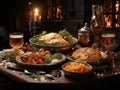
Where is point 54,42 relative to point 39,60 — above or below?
above

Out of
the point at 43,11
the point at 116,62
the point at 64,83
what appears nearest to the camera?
the point at 64,83

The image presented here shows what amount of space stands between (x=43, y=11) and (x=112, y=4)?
150 inches

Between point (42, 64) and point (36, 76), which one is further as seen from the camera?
point (42, 64)

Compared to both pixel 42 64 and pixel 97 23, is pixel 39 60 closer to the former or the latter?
pixel 42 64

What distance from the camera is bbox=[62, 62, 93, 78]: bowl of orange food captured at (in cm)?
280

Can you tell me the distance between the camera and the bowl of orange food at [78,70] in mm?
2801

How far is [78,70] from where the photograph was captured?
289 cm

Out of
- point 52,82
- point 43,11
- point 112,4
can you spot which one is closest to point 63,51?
point 52,82

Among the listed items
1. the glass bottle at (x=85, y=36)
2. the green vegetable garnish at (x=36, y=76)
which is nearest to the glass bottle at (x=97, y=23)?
the glass bottle at (x=85, y=36)

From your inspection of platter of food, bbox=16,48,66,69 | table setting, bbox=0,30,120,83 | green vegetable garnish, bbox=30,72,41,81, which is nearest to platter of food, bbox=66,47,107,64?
table setting, bbox=0,30,120,83

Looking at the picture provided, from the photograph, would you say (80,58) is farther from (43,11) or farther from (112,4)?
(43,11)

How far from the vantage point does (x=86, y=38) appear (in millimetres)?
3832

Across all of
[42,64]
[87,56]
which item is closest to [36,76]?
[42,64]

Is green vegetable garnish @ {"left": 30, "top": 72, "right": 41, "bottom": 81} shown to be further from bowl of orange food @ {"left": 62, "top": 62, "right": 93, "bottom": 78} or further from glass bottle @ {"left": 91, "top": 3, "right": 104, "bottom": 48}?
glass bottle @ {"left": 91, "top": 3, "right": 104, "bottom": 48}
